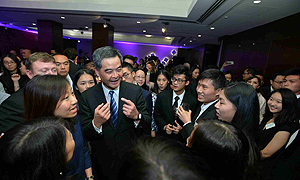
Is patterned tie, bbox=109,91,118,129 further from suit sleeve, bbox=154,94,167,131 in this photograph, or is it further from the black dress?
the black dress

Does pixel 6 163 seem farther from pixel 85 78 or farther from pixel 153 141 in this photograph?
pixel 85 78

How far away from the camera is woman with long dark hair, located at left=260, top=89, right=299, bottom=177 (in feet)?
5.30

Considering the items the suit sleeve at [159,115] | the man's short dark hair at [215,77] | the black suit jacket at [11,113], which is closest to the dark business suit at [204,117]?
the man's short dark hair at [215,77]

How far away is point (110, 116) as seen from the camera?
1453 millimetres

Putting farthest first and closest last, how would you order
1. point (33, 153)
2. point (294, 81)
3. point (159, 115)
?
point (294, 81), point (159, 115), point (33, 153)

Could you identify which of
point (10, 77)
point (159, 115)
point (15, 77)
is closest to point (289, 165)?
point (159, 115)

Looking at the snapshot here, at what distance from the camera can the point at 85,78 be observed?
2.24m

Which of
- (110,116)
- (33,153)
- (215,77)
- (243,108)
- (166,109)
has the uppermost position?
(215,77)

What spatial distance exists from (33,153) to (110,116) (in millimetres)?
856

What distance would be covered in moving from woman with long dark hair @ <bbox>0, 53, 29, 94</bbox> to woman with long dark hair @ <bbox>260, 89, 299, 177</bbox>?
4.16 meters

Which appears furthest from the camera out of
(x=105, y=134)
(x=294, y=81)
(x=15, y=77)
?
(x=15, y=77)

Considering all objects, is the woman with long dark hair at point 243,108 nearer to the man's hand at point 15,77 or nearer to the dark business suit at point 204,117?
the dark business suit at point 204,117

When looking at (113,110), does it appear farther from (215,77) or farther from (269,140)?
(269,140)

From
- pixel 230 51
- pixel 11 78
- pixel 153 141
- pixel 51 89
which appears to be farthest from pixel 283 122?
pixel 230 51
